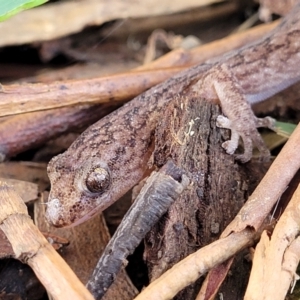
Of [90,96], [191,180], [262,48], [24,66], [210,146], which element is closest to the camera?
[191,180]

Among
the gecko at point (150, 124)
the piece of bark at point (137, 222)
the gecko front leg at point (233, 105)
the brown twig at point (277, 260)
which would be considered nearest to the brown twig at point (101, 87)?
the gecko at point (150, 124)

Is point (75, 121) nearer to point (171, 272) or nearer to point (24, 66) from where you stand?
point (24, 66)

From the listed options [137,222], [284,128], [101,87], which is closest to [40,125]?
[101,87]

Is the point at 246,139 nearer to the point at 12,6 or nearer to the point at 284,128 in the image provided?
the point at 284,128

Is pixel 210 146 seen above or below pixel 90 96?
below

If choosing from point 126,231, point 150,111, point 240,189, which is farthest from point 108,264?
point 150,111

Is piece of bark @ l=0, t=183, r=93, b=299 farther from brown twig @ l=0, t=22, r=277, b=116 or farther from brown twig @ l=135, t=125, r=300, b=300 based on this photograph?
brown twig @ l=0, t=22, r=277, b=116

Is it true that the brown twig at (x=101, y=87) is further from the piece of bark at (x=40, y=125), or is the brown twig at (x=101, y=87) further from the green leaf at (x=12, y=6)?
the green leaf at (x=12, y=6)
